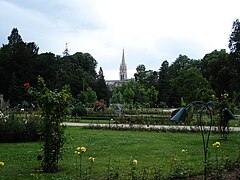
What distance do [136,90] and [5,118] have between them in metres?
41.8

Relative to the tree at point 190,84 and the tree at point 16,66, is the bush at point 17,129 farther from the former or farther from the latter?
the tree at point 16,66

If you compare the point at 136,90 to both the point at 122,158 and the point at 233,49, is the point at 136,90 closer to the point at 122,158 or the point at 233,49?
the point at 233,49

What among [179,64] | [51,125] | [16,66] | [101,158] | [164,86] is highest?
[179,64]

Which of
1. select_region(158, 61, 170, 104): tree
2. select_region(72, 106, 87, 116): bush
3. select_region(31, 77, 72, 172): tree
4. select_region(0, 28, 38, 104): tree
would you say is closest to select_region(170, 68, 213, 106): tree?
select_region(158, 61, 170, 104): tree

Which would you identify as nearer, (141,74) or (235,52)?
(235,52)

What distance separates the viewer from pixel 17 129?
13430mm

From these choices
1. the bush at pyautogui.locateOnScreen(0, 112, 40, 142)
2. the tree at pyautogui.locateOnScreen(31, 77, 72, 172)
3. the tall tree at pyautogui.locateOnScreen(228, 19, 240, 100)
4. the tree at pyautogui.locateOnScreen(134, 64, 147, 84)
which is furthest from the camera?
the tree at pyautogui.locateOnScreen(134, 64, 147, 84)

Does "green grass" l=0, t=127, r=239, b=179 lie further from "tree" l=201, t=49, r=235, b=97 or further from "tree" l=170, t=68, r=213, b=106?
"tree" l=170, t=68, r=213, b=106

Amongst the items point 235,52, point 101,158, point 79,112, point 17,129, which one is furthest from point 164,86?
point 101,158

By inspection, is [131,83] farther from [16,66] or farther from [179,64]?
[179,64]

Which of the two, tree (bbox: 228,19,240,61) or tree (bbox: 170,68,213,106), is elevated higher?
tree (bbox: 228,19,240,61)

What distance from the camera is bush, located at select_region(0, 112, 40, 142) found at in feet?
43.7

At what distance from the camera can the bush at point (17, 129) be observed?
13312 mm

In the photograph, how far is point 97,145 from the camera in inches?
478
